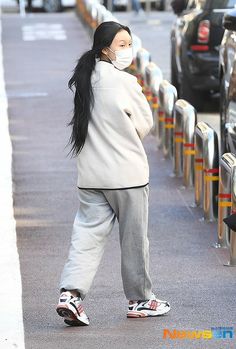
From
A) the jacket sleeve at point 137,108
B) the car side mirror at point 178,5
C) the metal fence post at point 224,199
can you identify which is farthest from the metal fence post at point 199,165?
the car side mirror at point 178,5

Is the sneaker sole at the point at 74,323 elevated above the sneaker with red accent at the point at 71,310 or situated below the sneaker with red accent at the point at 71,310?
below

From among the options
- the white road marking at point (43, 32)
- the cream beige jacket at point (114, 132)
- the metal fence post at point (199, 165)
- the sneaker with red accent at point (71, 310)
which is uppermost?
the cream beige jacket at point (114, 132)

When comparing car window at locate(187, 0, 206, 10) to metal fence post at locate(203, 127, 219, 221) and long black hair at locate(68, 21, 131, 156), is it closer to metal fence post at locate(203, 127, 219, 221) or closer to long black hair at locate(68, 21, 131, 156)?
metal fence post at locate(203, 127, 219, 221)

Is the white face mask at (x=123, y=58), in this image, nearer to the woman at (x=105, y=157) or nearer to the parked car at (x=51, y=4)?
the woman at (x=105, y=157)

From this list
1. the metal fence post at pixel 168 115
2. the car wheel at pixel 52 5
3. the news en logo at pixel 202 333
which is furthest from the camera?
the car wheel at pixel 52 5

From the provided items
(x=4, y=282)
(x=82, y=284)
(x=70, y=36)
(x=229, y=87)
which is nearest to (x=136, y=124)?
(x=82, y=284)

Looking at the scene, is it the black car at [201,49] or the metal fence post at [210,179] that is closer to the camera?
the metal fence post at [210,179]

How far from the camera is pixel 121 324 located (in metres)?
7.81

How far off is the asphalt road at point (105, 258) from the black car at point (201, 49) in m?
1.64

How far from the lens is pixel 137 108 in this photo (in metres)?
7.70

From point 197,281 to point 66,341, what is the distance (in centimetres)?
170

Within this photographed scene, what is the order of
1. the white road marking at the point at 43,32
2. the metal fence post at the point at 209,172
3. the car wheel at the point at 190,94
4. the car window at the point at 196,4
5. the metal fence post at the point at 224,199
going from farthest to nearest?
the white road marking at the point at 43,32
the car wheel at the point at 190,94
the car window at the point at 196,4
the metal fence post at the point at 209,172
the metal fence post at the point at 224,199

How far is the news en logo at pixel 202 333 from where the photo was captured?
7461 mm

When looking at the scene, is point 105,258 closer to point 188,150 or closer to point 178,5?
point 188,150
